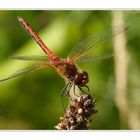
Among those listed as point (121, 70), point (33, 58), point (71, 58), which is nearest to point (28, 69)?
point (33, 58)

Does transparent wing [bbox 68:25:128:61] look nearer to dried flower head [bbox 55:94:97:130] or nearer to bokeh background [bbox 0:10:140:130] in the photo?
bokeh background [bbox 0:10:140:130]

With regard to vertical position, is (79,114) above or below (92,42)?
below

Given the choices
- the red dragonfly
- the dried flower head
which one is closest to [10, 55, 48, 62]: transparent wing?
the red dragonfly

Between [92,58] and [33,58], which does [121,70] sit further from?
[33,58]

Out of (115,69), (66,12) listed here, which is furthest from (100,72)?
(66,12)
